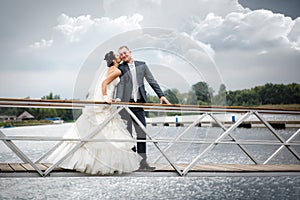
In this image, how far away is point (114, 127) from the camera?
13.4 feet

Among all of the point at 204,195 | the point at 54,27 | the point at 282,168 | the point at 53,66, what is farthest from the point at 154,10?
the point at 282,168

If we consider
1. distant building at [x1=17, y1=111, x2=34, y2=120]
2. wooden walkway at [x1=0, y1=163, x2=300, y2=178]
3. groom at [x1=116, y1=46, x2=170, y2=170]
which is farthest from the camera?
distant building at [x1=17, y1=111, x2=34, y2=120]

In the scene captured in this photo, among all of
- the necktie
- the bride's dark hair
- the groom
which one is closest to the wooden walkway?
the groom

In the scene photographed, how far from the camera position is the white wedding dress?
396cm

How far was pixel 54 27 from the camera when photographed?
41.5 m

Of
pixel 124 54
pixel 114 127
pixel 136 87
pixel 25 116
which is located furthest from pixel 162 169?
pixel 25 116

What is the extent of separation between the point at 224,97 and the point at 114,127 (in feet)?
3.72

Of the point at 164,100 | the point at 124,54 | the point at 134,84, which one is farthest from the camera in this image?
the point at 164,100

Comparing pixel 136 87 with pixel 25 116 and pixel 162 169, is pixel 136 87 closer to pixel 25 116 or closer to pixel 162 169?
pixel 162 169

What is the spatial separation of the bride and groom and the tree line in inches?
6.5

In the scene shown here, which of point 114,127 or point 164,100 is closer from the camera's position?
point 114,127

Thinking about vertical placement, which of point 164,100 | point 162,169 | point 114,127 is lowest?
point 162,169

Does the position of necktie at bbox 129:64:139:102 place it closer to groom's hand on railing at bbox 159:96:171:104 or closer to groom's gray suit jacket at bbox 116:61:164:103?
groom's gray suit jacket at bbox 116:61:164:103

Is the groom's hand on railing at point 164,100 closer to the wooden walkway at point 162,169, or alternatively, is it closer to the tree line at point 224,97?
the tree line at point 224,97
